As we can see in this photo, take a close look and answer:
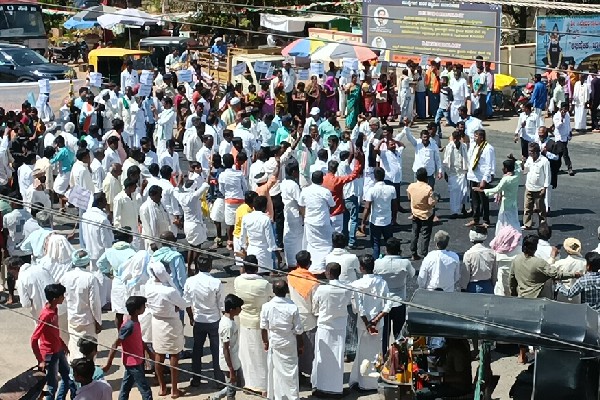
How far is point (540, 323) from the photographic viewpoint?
9469 millimetres

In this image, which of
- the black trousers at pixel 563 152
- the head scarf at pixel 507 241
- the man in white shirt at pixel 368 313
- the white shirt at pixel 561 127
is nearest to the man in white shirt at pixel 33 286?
the man in white shirt at pixel 368 313

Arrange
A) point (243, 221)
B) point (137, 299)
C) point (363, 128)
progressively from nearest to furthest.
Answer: point (137, 299) < point (243, 221) < point (363, 128)

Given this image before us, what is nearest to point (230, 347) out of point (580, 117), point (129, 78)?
point (129, 78)

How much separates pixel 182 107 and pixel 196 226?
733 centimetres

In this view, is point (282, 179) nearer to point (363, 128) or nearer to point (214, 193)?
point (214, 193)

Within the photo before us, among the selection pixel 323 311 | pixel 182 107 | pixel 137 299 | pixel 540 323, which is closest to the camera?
pixel 540 323

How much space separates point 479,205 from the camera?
1766 cm

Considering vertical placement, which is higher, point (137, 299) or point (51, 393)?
point (137, 299)

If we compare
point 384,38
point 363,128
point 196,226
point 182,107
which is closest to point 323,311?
point 196,226

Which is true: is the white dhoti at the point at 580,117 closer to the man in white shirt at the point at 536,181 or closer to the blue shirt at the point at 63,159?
the man in white shirt at the point at 536,181

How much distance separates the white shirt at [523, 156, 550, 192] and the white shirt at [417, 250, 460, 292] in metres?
4.48

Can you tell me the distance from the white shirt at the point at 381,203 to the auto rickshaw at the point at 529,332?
550 cm

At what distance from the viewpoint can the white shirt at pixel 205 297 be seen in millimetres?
12141

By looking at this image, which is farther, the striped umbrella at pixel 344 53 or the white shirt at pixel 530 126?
the striped umbrella at pixel 344 53
